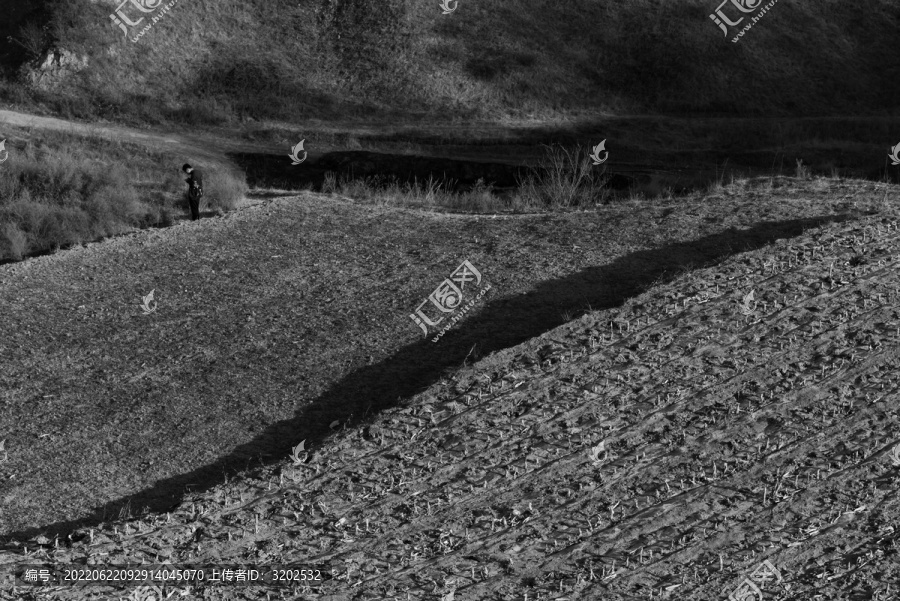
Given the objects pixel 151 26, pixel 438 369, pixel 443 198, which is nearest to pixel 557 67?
pixel 151 26

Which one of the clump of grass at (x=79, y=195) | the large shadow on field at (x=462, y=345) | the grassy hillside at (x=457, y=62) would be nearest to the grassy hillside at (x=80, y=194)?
the clump of grass at (x=79, y=195)

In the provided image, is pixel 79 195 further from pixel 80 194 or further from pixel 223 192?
Result: pixel 223 192

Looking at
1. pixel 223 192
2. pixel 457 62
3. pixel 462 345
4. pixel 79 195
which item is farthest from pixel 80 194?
pixel 457 62

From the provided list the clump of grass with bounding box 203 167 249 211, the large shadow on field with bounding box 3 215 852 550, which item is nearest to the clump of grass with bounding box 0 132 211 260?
the clump of grass with bounding box 203 167 249 211

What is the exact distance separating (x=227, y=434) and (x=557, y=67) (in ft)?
89.0

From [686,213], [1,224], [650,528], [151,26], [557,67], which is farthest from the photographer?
[557,67]

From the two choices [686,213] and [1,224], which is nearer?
[686,213]

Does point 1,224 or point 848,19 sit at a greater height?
point 848,19

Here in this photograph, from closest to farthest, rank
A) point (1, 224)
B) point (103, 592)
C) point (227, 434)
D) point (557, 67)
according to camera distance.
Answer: point (103, 592) < point (227, 434) < point (1, 224) < point (557, 67)

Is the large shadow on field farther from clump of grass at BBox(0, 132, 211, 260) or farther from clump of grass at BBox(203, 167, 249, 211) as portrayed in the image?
clump of grass at BBox(0, 132, 211, 260)

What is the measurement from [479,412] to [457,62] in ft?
84.8

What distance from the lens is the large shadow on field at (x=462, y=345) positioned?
31.3 feet

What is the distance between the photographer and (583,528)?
838 centimetres

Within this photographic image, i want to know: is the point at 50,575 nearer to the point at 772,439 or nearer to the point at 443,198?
the point at 772,439
